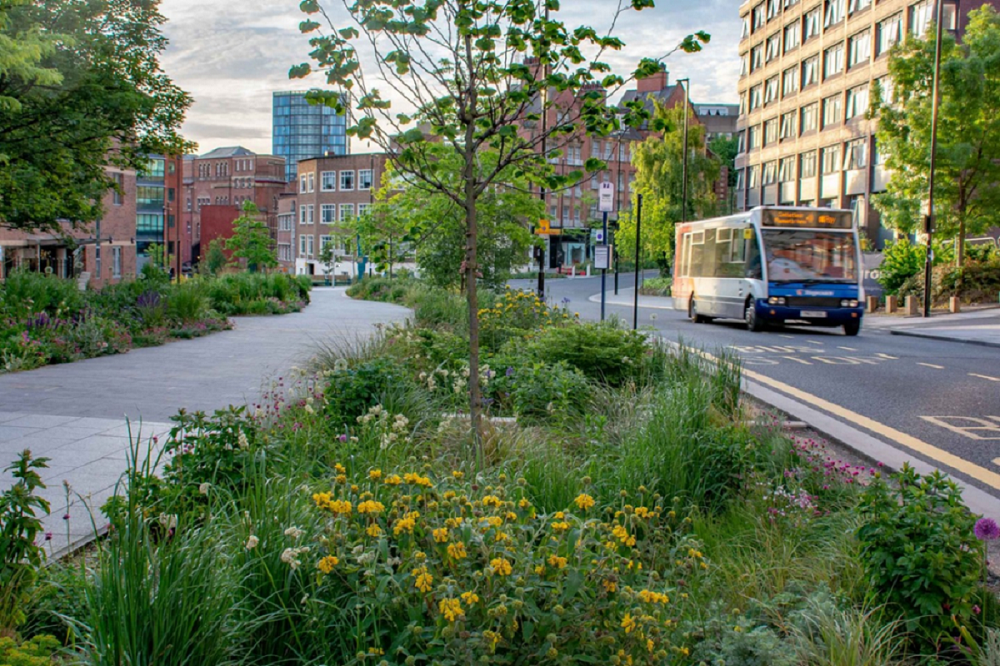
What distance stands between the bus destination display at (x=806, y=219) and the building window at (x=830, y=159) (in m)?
34.0

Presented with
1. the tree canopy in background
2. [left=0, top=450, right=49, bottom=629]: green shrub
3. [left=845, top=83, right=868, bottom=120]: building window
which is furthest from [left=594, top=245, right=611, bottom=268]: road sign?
[left=845, top=83, right=868, bottom=120]: building window

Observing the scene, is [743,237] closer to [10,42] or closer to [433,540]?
[10,42]

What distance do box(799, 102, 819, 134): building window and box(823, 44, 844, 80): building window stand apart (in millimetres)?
2066

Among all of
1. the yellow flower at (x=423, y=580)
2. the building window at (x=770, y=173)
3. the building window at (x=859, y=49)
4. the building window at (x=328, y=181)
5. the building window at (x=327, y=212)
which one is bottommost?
the yellow flower at (x=423, y=580)

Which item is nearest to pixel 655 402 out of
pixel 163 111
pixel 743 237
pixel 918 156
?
pixel 743 237

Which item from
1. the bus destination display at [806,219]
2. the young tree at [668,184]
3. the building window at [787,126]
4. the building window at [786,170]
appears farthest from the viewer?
the building window at [787,126]

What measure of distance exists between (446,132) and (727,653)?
3.61 m

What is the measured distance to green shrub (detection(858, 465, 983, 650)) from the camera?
132 inches

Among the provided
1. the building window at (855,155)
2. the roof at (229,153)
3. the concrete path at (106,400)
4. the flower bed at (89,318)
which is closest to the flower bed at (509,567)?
the concrete path at (106,400)

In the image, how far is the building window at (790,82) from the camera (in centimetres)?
6059

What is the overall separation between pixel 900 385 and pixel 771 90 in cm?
5803

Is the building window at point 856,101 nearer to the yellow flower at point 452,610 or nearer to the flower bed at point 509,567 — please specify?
the flower bed at point 509,567

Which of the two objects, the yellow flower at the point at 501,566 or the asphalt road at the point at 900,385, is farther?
the asphalt road at the point at 900,385

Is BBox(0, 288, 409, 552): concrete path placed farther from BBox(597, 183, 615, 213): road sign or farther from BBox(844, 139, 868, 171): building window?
BBox(844, 139, 868, 171): building window
